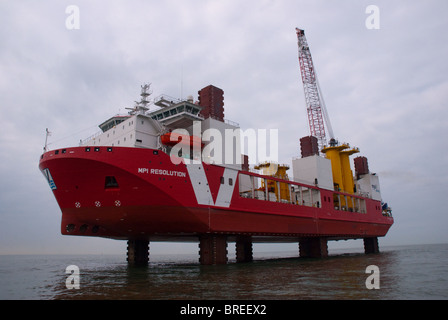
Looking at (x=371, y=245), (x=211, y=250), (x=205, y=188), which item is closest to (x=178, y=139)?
(x=205, y=188)

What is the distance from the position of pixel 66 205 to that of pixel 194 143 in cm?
908

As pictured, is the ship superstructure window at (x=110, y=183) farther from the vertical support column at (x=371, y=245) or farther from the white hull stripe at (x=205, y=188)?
the vertical support column at (x=371, y=245)

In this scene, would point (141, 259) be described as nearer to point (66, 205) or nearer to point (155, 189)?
point (66, 205)

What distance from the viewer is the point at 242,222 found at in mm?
23531

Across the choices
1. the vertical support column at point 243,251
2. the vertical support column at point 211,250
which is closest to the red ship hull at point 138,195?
the vertical support column at point 211,250

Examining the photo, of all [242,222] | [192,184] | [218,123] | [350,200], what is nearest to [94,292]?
[192,184]

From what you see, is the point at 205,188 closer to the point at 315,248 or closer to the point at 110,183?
the point at 110,183

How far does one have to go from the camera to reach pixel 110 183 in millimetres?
19109

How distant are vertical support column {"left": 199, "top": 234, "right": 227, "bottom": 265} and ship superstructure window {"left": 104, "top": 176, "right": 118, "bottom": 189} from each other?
25.0 ft

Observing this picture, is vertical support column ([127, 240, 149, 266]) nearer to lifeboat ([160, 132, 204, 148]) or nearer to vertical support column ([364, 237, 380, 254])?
lifeboat ([160, 132, 204, 148])

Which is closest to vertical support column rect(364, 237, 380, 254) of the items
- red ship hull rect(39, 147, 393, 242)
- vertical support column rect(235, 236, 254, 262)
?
vertical support column rect(235, 236, 254, 262)

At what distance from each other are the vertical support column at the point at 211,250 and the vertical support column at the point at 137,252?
26.8 feet
